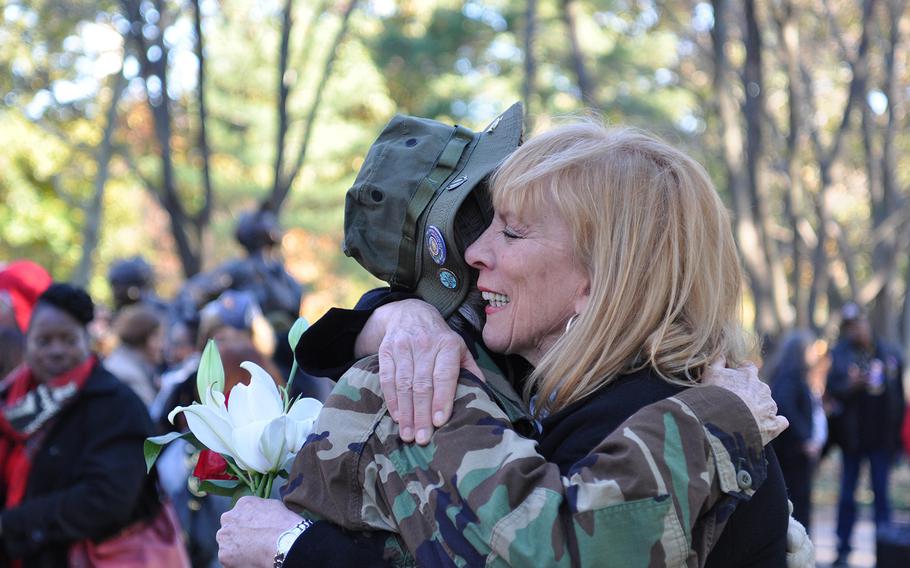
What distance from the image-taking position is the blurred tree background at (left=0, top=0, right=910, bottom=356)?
37.0 ft

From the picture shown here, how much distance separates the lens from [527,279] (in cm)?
229

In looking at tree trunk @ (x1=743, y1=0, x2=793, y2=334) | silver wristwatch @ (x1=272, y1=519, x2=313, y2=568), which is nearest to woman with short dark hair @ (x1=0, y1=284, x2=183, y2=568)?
silver wristwatch @ (x1=272, y1=519, x2=313, y2=568)

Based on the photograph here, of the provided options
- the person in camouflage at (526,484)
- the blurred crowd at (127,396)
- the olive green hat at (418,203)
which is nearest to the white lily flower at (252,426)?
the person in camouflage at (526,484)

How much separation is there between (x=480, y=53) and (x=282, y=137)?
1679 centimetres

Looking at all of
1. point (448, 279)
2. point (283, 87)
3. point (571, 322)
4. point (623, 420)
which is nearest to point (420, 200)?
point (448, 279)

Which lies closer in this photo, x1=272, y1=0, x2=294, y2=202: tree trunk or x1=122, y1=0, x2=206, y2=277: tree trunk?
x1=122, y1=0, x2=206, y2=277: tree trunk

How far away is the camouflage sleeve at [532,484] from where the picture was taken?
6.10 ft

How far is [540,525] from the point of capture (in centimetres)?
186

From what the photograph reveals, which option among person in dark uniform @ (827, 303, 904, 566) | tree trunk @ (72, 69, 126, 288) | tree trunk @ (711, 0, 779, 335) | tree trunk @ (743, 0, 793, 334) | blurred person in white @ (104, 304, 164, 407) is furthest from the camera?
tree trunk @ (72, 69, 126, 288)

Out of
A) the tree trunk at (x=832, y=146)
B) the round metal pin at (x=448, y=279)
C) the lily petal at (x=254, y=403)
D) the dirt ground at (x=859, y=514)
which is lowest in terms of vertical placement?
the dirt ground at (x=859, y=514)

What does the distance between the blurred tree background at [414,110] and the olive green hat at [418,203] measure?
1.20ft

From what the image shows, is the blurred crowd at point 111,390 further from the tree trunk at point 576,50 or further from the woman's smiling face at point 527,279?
the tree trunk at point 576,50

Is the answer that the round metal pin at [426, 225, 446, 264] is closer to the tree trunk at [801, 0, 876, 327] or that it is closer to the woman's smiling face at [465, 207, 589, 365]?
the woman's smiling face at [465, 207, 589, 365]

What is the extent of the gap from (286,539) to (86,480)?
2831 millimetres
